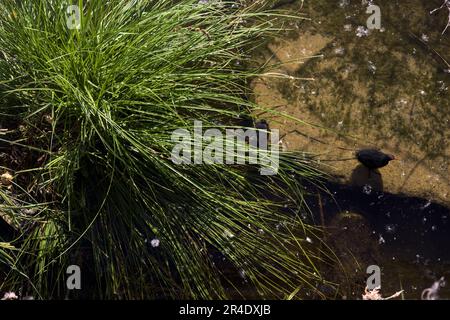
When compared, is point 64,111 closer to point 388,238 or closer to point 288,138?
point 288,138

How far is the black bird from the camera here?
9.32 ft

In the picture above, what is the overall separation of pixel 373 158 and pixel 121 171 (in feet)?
3.22

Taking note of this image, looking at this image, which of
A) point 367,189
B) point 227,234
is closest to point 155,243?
point 227,234

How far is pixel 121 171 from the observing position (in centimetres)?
259

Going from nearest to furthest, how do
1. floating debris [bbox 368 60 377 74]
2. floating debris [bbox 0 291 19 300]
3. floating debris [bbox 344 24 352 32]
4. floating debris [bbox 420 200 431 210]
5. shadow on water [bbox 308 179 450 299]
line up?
floating debris [bbox 0 291 19 300], shadow on water [bbox 308 179 450 299], floating debris [bbox 420 200 431 210], floating debris [bbox 368 60 377 74], floating debris [bbox 344 24 352 32]

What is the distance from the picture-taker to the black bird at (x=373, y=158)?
9.32 ft

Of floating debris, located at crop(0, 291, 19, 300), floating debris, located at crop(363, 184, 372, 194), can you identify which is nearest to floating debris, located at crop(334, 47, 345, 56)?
floating debris, located at crop(363, 184, 372, 194)

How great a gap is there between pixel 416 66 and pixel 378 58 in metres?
0.17

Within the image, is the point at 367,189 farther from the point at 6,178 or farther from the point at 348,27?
the point at 6,178

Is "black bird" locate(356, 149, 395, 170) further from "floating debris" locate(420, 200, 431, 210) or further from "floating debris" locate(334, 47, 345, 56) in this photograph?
"floating debris" locate(334, 47, 345, 56)

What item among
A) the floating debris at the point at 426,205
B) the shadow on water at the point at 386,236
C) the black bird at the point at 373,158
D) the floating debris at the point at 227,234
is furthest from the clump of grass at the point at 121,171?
the floating debris at the point at 426,205

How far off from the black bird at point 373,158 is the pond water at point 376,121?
2.8 inches

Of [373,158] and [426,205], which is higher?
[373,158]

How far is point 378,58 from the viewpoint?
10.4 ft
